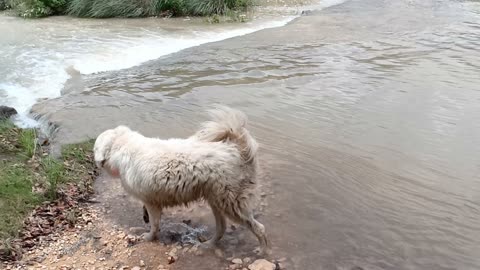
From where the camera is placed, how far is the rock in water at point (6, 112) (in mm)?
8258

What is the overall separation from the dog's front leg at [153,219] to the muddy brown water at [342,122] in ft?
1.61

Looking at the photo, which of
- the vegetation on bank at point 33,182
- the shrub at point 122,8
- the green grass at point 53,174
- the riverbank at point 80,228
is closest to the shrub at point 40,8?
the shrub at point 122,8

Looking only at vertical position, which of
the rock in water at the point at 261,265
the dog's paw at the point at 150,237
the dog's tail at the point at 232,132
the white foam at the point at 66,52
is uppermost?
the dog's tail at the point at 232,132

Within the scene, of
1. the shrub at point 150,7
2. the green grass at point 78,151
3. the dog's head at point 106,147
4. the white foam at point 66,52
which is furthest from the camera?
the shrub at point 150,7

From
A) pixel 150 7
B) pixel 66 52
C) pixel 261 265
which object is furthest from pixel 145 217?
pixel 150 7

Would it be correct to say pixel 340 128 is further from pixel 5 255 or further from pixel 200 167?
pixel 5 255

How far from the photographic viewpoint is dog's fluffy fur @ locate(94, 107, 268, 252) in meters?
4.42

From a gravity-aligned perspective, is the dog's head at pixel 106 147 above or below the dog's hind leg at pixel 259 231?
above

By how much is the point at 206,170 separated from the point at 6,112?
5598mm

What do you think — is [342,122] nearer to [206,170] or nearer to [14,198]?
[206,170]

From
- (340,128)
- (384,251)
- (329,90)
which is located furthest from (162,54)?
(384,251)

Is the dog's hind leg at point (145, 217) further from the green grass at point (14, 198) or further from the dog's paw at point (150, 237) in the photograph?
the green grass at point (14, 198)

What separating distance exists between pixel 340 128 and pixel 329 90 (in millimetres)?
1858

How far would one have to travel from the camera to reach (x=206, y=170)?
14.4 ft
